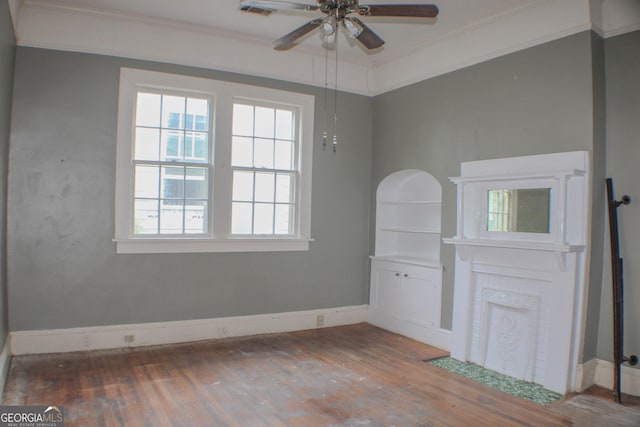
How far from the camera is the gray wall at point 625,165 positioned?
354 cm

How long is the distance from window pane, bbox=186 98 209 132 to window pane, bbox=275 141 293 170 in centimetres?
89

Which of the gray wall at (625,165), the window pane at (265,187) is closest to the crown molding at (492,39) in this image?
the gray wall at (625,165)

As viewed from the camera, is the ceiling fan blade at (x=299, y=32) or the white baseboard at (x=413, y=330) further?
the white baseboard at (x=413, y=330)

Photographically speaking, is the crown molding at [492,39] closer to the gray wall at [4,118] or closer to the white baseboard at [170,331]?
the white baseboard at [170,331]

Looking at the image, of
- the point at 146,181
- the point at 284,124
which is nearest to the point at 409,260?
the point at 284,124

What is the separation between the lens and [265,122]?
516 cm

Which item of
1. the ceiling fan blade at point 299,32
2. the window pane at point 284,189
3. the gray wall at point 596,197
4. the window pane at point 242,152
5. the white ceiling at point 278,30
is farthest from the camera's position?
the window pane at point 284,189

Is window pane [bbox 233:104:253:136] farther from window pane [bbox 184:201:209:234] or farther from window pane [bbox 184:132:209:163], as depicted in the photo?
window pane [bbox 184:201:209:234]

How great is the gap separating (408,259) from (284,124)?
2.24 meters

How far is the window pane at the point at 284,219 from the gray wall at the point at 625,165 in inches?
128

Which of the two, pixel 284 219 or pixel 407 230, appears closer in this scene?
pixel 284 219

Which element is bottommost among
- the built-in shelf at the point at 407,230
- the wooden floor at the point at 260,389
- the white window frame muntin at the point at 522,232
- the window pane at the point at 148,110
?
the wooden floor at the point at 260,389

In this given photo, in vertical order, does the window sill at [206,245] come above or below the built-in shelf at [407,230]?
below

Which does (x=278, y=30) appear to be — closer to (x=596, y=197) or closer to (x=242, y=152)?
(x=242, y=152)
